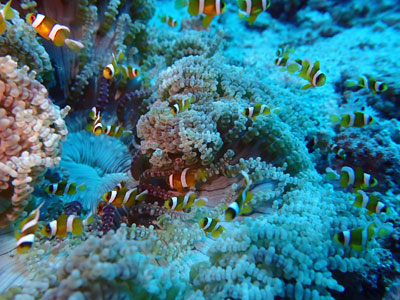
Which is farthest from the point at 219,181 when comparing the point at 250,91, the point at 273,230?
the point at 250,91

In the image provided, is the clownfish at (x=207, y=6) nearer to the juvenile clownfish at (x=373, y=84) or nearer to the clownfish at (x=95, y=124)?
the clownfish at (x=95, y=124)

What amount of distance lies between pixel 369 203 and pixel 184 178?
5.60ft

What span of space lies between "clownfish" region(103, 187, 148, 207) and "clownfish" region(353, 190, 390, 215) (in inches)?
78.4

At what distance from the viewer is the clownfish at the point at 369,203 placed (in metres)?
2.46

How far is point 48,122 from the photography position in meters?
1.97

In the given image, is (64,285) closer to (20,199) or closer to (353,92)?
(20,199)

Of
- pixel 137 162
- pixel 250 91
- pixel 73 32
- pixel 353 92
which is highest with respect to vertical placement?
pixel 73 32

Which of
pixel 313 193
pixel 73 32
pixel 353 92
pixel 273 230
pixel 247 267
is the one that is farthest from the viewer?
pixel 353 92

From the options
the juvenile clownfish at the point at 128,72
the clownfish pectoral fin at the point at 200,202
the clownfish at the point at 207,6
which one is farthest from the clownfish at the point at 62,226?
the clownfish at the point at 207,6

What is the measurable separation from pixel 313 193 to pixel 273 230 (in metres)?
0.87

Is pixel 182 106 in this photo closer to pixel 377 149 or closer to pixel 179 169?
pixel 179 169

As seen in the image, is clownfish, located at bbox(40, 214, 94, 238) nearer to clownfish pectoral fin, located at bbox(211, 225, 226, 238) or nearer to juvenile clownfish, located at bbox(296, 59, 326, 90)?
clownfish pectoral fin, located at bbox(211, 225, 226, 238)

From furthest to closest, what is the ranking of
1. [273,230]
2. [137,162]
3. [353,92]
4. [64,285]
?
[353,92] < [137,162] < [273,230] < [64,285]

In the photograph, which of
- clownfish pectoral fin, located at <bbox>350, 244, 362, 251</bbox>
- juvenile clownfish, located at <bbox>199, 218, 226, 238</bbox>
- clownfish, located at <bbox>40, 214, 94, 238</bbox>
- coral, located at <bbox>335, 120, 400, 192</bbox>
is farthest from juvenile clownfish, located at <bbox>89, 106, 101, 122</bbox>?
coral, located at <bbox>335, 120, 400, 192</bbox>
